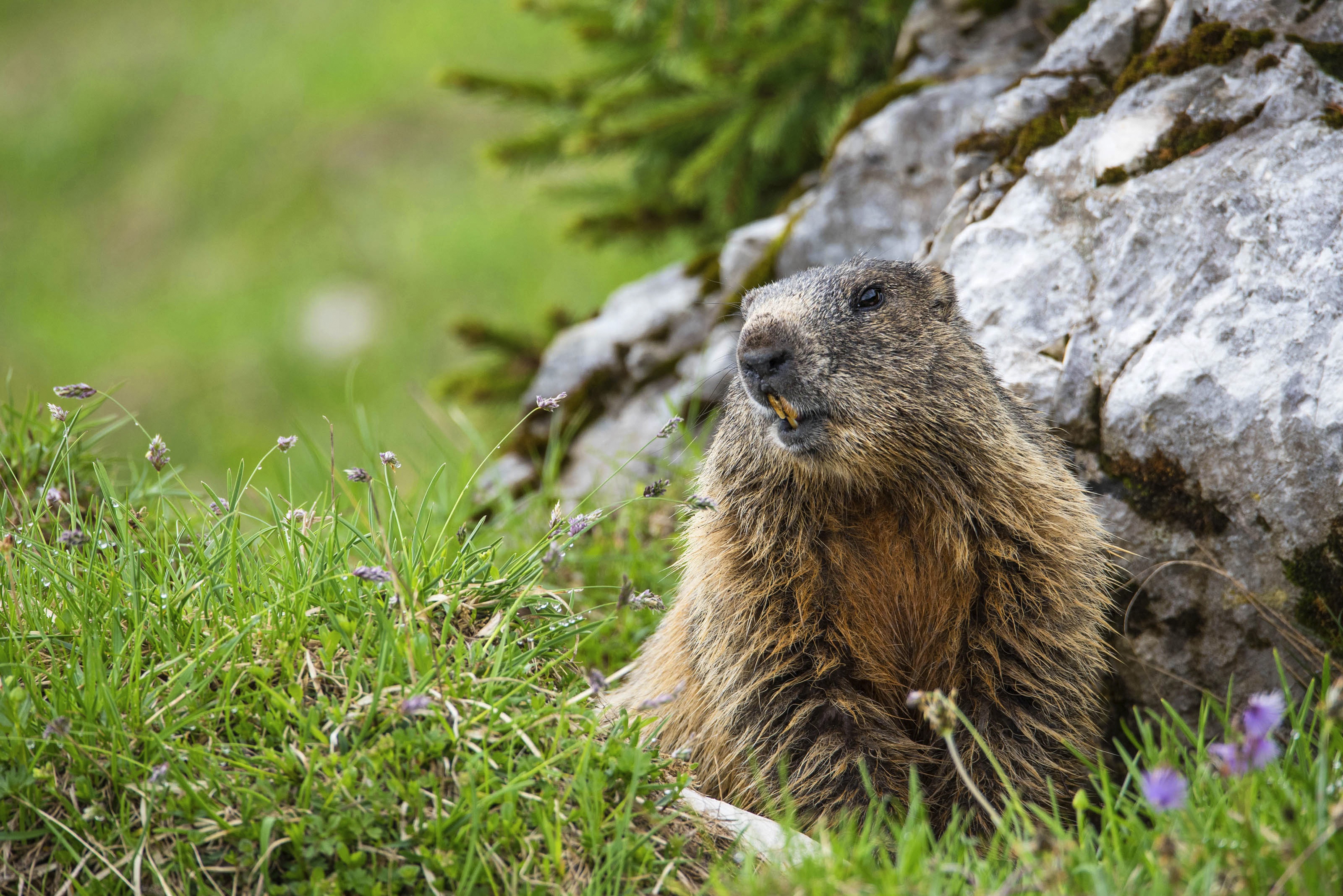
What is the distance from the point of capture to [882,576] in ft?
11.9

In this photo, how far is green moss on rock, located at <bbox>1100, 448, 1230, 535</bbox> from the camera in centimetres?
382

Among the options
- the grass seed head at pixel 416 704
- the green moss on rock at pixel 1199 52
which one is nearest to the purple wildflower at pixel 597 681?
the grass seed head at pixel 416 704

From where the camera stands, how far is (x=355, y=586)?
301 cm

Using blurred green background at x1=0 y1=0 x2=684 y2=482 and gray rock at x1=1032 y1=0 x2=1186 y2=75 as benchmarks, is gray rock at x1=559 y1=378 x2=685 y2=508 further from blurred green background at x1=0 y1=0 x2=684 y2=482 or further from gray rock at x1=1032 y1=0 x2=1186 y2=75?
blurred green background at x1=0 y1=0 x2=684 y2=482

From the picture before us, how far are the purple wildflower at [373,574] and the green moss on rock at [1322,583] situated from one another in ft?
9.82

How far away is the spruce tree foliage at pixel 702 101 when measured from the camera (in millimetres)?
6164

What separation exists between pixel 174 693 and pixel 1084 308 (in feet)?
11.7

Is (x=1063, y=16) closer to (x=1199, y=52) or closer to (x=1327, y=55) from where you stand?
(x=1199, y=52)

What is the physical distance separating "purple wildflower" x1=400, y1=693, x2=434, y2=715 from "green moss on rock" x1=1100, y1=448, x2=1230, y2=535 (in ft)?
9.18

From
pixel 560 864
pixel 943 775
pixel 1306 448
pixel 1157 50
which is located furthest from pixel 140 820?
pixel 1157 50

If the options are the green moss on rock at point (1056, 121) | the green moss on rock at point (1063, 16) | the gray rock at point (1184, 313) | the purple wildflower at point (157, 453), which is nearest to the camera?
the purple wildflower at point (157, 453)

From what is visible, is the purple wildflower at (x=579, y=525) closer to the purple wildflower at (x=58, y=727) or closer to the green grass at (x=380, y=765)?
the green grass at (x=380, y=765)

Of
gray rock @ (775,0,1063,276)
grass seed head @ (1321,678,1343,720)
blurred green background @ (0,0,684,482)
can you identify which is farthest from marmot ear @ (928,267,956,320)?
blurred green background @ (0,0,684,482)

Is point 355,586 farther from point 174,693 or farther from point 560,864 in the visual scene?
point 560,864
